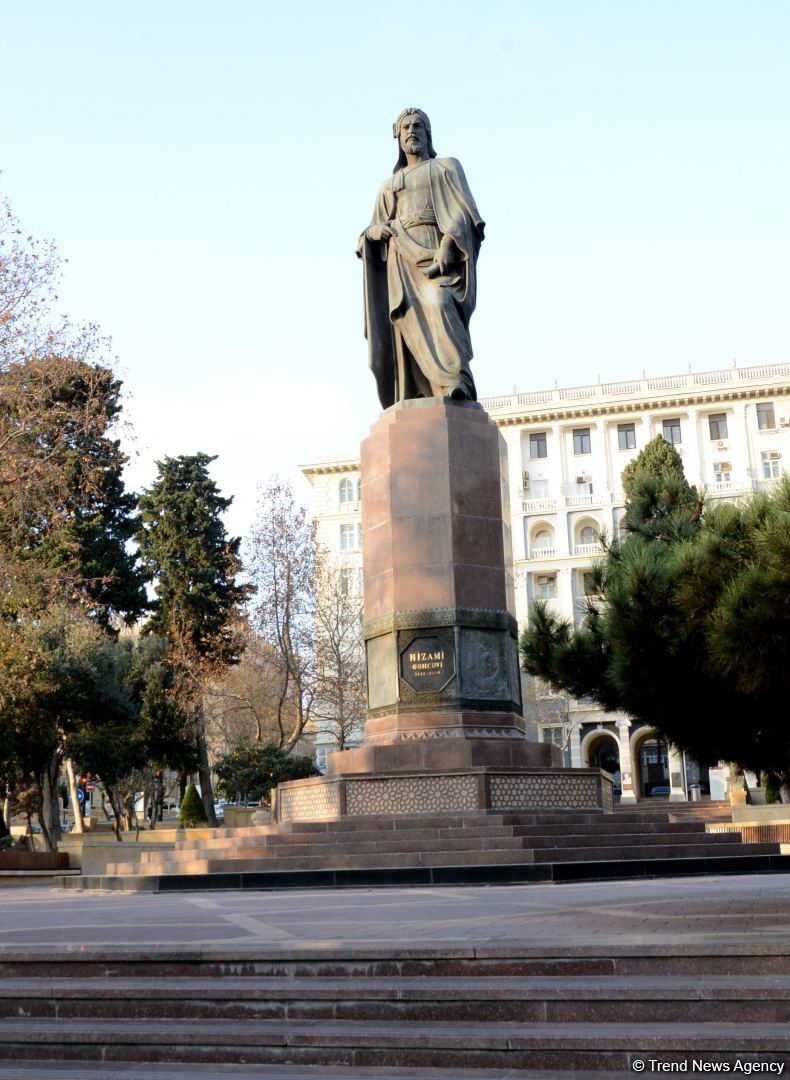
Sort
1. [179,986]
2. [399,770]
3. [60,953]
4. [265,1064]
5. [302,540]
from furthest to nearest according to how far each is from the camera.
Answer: [302,540], [399,770], [60,953], [179,986], [265,1064]

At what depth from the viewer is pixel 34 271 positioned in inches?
797

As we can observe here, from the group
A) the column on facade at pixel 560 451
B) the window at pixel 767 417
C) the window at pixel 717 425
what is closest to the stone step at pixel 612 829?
the column on facade at pixel 560 451

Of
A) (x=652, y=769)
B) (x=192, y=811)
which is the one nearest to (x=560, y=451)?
(x=652, y=769)

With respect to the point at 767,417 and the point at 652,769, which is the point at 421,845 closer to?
the point at 652,769

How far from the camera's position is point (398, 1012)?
18.9 ft

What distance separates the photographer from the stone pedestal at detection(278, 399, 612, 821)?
1520 cm

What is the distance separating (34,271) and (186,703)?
2212 cm

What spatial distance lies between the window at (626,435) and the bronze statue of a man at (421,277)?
5598 centimetres

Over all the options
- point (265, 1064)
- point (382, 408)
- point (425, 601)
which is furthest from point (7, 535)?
point (265, 1064)

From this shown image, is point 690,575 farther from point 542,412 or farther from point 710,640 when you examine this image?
point 542,412

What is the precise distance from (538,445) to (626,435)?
17.1 ft

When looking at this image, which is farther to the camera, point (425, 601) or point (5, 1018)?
point (425, 601)

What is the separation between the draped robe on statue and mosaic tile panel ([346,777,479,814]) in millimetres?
5540

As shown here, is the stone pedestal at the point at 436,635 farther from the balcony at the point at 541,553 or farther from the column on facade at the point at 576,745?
the balcony at the point at 541,553
